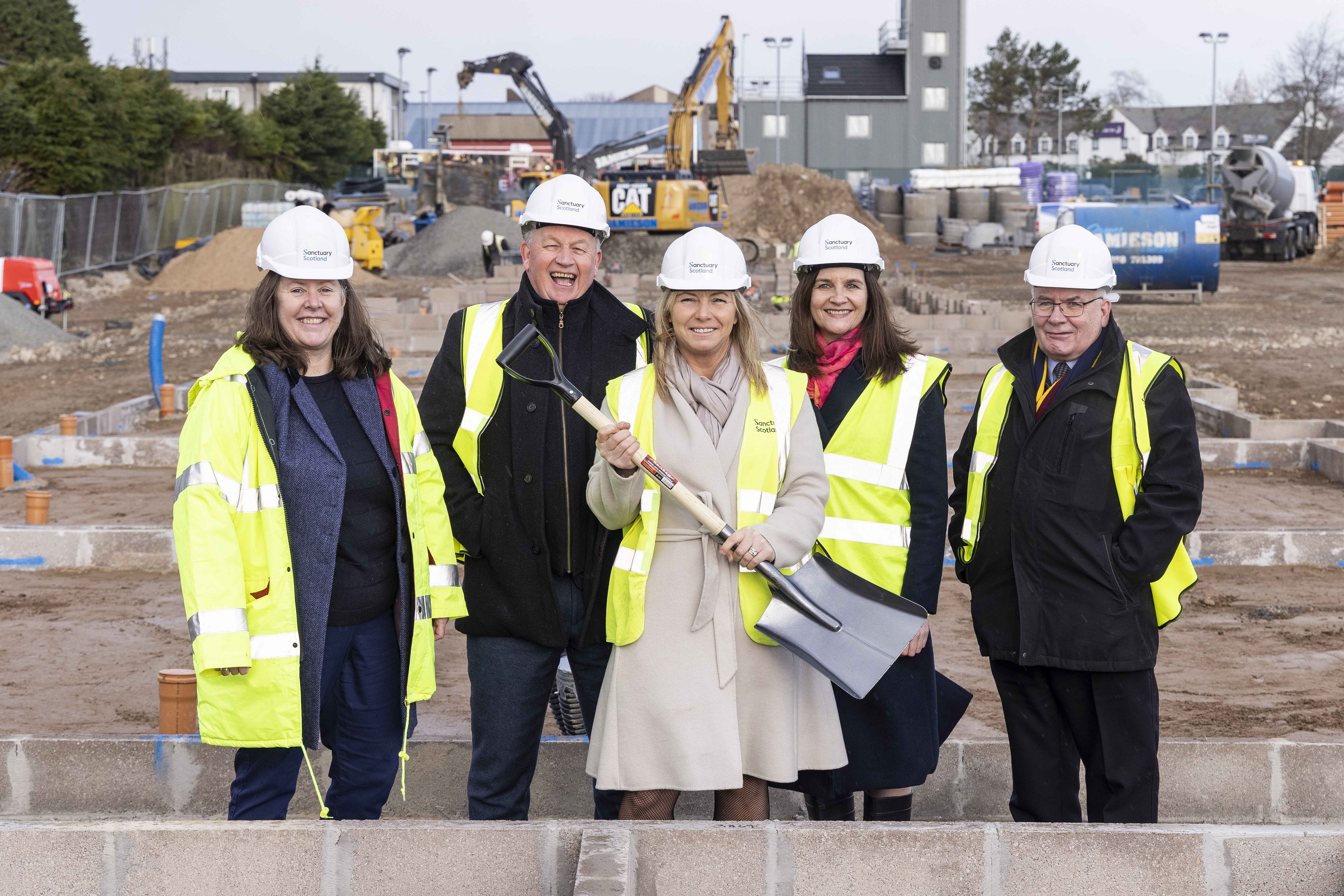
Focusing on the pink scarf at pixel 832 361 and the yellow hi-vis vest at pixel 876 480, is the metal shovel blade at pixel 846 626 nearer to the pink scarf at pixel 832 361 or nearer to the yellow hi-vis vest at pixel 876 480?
the yellow hi-vis vest at pixel 876 480

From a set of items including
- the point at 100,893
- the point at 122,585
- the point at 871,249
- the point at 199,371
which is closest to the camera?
the point at 100,893

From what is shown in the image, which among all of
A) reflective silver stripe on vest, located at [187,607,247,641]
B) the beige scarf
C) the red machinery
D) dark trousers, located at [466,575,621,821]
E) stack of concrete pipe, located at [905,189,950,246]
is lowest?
dark trousers, located at [466,575,621,821]

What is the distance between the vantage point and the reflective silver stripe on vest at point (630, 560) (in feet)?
10.8

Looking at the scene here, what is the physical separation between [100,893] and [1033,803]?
2.58 meters

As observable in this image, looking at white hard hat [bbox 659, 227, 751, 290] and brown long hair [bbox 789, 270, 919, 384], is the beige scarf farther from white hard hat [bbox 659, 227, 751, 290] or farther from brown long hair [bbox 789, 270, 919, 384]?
brown long hair [bbox 789, 270, 919, 384]

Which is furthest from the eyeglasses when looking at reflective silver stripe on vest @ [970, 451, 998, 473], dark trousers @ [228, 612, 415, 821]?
dark trousers @ [228, 612, 415, 821]

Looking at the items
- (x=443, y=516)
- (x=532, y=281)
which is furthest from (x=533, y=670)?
(x=532, y=281)

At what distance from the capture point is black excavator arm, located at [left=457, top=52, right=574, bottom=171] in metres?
33.1

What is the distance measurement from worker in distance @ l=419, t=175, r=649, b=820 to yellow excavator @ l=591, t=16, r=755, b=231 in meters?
23.5

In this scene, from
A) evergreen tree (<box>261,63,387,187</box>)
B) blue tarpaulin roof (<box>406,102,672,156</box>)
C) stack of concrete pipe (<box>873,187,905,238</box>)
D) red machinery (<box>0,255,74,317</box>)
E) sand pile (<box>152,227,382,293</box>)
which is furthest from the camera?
blue tarpaulin roof (<box>406,102,672,156</box>)

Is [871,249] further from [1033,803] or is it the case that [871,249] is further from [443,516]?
[1033,803]

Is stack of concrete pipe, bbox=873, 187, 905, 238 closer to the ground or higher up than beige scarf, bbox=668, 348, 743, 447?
higher up

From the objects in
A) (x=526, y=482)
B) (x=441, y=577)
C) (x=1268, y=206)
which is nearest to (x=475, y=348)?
(x=526, y=482)

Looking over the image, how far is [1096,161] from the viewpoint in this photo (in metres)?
81.8
